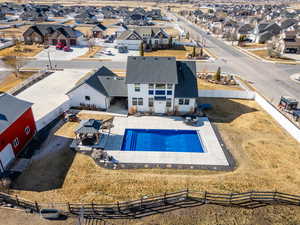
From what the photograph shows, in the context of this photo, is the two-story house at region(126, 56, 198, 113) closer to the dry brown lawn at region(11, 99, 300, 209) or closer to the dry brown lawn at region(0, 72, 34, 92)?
the dry brown lawn at region(11, 99, 300, 209)

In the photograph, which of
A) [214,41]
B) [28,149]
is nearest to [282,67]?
[214,41]

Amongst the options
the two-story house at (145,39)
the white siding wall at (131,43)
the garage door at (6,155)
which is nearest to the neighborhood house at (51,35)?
the white siding wall at (131,43)

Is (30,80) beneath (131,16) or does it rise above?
beneath

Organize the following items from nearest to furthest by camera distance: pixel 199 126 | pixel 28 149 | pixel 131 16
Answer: pixel 28 149 → pixel 199 126 → pixel 131 16

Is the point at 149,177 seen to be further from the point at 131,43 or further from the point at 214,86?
the point at 131,43

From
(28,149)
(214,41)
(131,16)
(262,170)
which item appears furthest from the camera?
(131,16)

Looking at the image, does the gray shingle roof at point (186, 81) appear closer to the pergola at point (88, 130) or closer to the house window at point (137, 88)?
the house window at point (137, 88)

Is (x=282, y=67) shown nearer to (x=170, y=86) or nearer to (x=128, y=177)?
(x=170, y=86)
